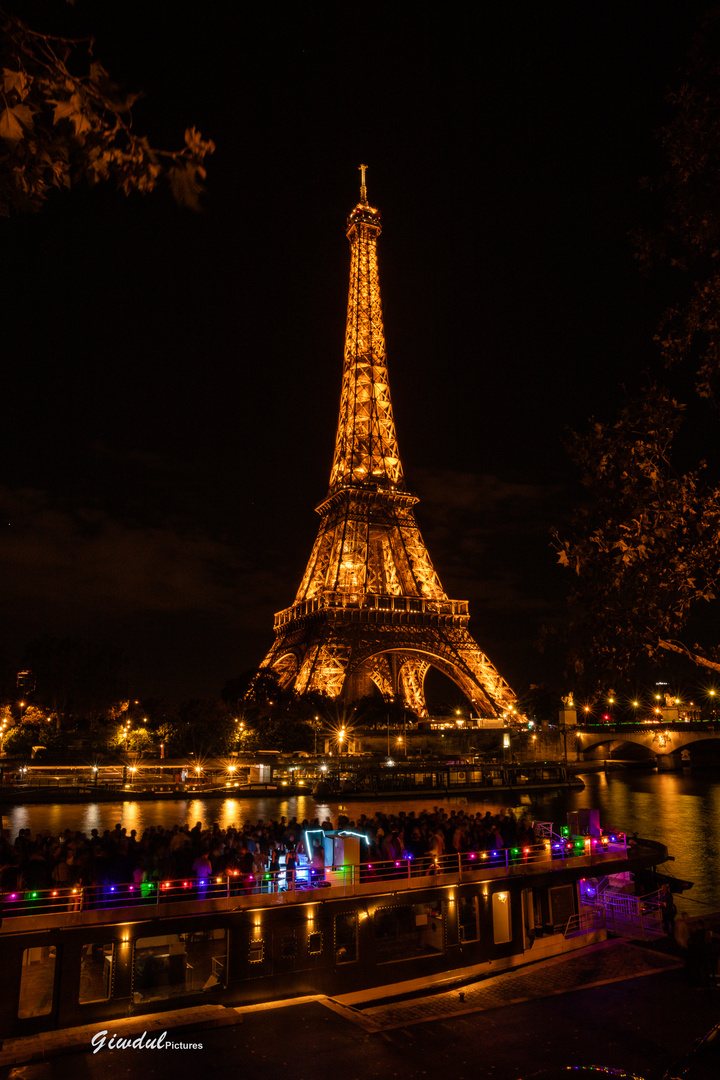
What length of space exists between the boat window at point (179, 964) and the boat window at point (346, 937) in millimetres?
2203

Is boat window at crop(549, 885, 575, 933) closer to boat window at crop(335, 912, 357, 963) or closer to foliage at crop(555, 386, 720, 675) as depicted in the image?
boat window at crop(335, 912, 357, 963)

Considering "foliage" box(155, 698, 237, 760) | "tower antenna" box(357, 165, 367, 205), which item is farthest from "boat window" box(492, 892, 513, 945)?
"tower antenna" box(357, 165, 367, 205)

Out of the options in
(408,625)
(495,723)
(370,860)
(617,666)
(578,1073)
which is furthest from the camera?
(495,723)

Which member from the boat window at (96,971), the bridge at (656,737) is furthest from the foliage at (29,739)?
the boat window at (96,971)

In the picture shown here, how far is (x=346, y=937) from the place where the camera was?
13.3 m

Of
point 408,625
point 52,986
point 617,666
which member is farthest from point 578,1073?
point 408,625

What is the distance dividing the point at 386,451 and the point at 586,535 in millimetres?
59322

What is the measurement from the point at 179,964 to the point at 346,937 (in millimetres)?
3130

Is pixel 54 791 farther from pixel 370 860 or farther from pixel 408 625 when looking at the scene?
pixel 370 860

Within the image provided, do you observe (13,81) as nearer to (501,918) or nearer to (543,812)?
(501,918)

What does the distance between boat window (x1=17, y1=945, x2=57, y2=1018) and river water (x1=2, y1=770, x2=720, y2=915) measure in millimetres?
18806

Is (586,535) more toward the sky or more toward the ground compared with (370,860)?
more toward the sky

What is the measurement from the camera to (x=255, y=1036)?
10.0 metres

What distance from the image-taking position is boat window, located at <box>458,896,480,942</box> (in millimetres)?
14639
